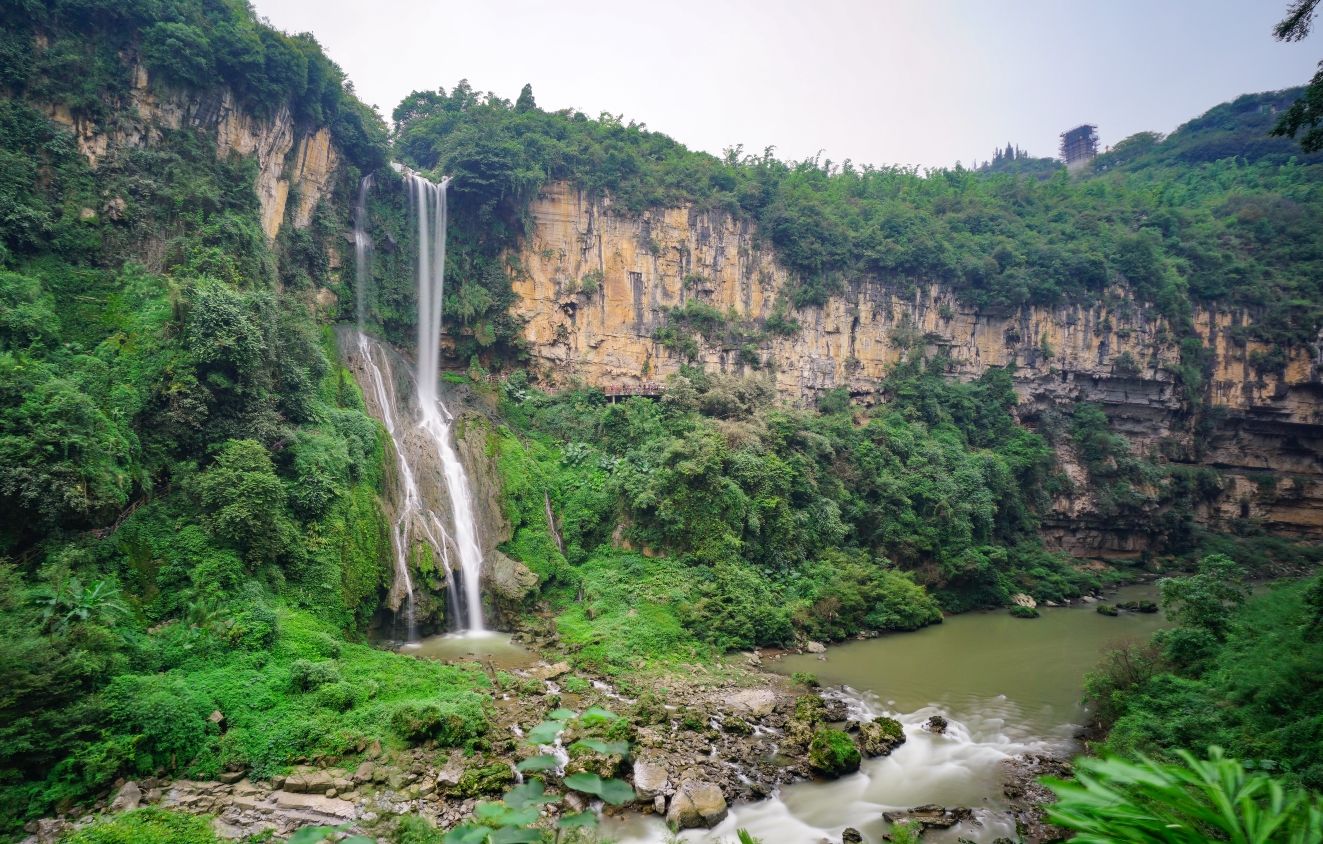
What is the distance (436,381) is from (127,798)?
18204 millimetres

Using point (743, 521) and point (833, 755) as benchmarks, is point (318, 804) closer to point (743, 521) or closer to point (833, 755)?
point (833, 755)

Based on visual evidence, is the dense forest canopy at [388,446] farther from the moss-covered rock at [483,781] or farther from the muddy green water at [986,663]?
the muddy green water at [986,663]

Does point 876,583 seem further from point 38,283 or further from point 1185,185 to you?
point 1185,185

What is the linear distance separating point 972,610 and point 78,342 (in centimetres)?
2671

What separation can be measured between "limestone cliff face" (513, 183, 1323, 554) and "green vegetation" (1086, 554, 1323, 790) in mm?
20184

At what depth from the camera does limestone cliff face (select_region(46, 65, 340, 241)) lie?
16.9m

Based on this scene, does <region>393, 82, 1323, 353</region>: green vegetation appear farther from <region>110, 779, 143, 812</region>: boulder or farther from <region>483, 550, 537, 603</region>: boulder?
<region>110, 779, 143, 812</region>: boulder

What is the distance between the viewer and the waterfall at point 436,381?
703 inches

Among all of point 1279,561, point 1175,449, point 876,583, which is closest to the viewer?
point 876,583

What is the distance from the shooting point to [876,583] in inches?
793

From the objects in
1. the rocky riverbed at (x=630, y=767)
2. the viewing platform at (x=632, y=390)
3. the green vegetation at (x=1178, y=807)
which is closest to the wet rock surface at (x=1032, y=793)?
the rocky riverbed at (x=630, y=767)

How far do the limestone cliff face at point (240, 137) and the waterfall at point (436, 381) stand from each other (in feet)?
12.5

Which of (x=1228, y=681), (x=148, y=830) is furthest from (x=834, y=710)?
(x=148, y=830)

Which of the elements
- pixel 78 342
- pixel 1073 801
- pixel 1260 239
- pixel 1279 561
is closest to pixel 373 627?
pixel 78 342
